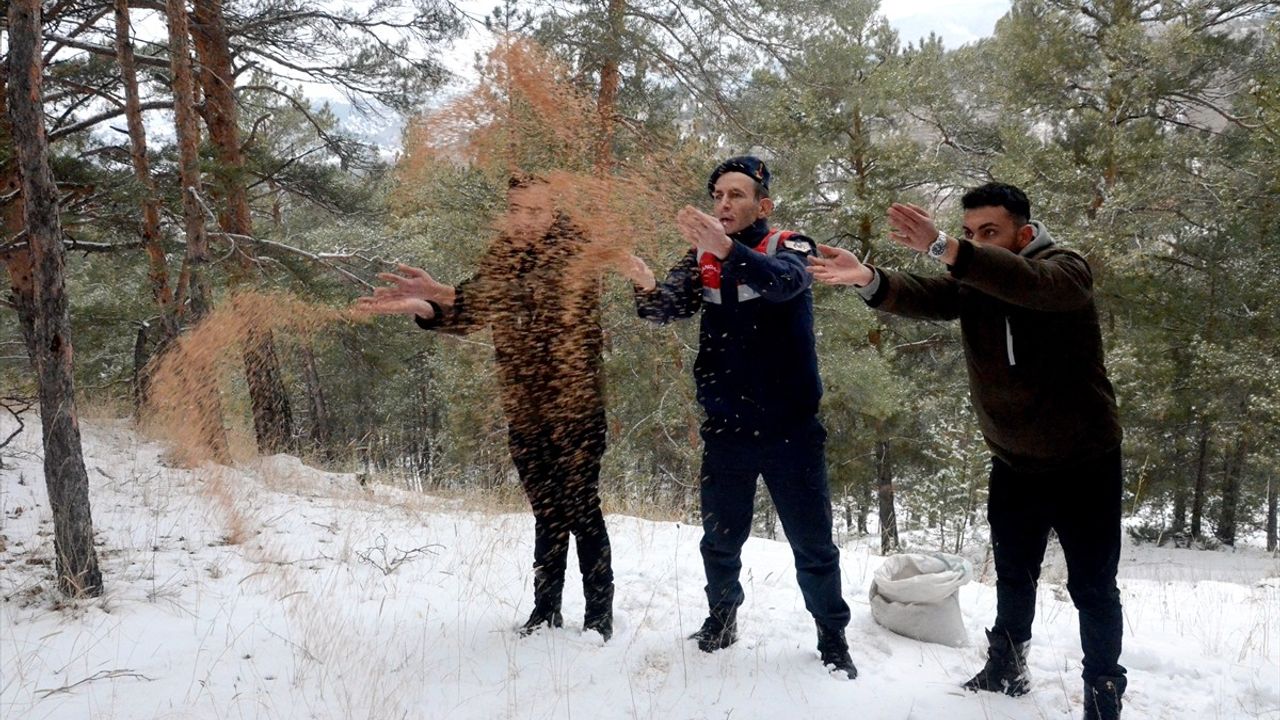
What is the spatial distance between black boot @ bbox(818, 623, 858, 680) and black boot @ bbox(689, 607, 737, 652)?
39 centimetres

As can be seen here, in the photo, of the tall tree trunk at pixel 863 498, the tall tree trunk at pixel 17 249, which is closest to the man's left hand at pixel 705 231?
the tall tree trunk at pixel 17 249

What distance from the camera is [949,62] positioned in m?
13.9

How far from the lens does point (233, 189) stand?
7906mm

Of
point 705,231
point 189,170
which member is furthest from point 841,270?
point 189,170

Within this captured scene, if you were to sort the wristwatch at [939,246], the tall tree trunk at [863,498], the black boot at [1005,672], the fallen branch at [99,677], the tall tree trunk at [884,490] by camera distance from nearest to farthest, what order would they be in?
the wristwatch at [939,246]
the fallen branch at [99,677]
the black boot at [1005,672]
the tall tree trunk at [884,490]
the tall tree trunk at [863,498]

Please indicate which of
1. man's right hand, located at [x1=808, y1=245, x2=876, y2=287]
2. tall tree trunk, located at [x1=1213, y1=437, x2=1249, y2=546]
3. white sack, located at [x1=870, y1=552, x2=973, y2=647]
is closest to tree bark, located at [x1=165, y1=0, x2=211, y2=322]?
man's right hand, located at [x1=808, y1=245, x2=876, y2=287]

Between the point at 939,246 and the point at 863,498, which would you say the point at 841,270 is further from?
the point at 863,498

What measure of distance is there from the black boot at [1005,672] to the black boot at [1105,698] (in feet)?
0.91

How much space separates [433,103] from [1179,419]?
1600 centimetres

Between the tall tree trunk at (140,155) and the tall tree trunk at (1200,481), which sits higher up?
the tall tree trunk at (140,155)

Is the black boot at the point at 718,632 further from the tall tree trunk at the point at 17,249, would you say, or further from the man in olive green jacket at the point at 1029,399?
the tall tree trunk at the point at 17,249

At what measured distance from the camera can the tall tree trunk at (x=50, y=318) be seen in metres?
3.45

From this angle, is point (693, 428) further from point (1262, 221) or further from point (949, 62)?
point (1262, 221)

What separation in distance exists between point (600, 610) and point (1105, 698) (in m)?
1.95
